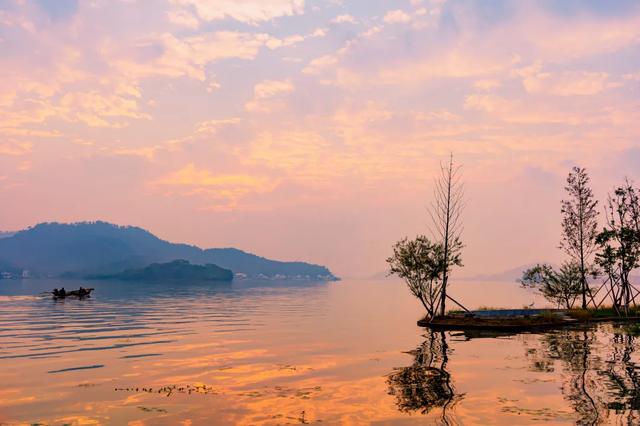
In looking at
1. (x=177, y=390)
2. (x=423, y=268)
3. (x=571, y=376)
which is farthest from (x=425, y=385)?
(x=423, y=268)

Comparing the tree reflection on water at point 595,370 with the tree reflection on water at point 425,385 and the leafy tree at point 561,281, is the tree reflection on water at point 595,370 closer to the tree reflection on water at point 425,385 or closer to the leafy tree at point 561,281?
the tree reflection on water at point 425,385

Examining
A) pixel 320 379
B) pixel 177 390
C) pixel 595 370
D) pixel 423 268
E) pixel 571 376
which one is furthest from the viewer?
pixel 423 268

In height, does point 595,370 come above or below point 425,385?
above

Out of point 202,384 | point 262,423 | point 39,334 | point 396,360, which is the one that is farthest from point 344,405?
point 39,334

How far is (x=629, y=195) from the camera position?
64.1m

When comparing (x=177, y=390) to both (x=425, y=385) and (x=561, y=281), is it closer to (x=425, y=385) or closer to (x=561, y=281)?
(x=425, y=385)

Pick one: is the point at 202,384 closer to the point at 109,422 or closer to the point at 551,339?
the point at 109,422

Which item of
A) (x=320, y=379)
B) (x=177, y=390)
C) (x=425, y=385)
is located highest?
(x=425, y=385)

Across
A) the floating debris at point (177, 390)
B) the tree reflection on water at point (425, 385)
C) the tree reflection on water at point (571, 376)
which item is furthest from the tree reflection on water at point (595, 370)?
the floating debris at point (177, 390)

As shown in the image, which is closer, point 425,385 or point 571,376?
point 425,385

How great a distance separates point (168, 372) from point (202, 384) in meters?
4.41

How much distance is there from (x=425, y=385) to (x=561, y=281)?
53811mm

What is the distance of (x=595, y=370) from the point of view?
24.7 meters

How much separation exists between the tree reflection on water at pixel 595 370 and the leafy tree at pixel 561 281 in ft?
79.4
